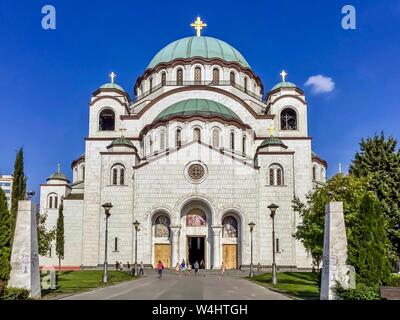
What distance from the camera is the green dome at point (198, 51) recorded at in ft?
179

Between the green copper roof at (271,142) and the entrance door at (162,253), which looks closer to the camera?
the entrance door at (162,253)

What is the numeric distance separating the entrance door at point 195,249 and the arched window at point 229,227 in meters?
2.05

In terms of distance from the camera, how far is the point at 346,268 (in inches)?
629

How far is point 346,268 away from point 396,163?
15447 mm

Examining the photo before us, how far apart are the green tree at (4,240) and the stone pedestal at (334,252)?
35.1ft

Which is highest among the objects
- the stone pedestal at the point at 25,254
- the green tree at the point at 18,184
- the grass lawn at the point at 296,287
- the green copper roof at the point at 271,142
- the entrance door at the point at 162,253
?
the green copper roof at the point at 271,142

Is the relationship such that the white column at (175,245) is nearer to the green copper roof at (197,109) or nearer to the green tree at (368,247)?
the green copper roof at (197,109)

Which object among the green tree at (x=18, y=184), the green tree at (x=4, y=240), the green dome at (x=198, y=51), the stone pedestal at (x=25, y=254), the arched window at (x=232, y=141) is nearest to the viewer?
the stone pedestal at (x=25, y=254)

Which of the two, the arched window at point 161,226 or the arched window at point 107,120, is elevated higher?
the arched window at point 107,120

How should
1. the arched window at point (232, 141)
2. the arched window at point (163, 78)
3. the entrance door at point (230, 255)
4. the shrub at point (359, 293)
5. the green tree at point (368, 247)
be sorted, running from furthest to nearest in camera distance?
1. the arched window at point (163, 78)
2. the arched window at point (232, 141)
3. the entrance door at point (230, 255)
4. the green tree at point (368, 247)
5. the shrub at point (359, 293)

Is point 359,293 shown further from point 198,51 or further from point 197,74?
point 198,51

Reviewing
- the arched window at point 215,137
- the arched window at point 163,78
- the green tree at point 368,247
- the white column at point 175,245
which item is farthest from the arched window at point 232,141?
the green tree at point 368,247

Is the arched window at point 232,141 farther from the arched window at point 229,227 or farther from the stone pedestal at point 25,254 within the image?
the stone pedestal at point 25,254

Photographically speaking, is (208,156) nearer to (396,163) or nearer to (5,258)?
(396,163)
